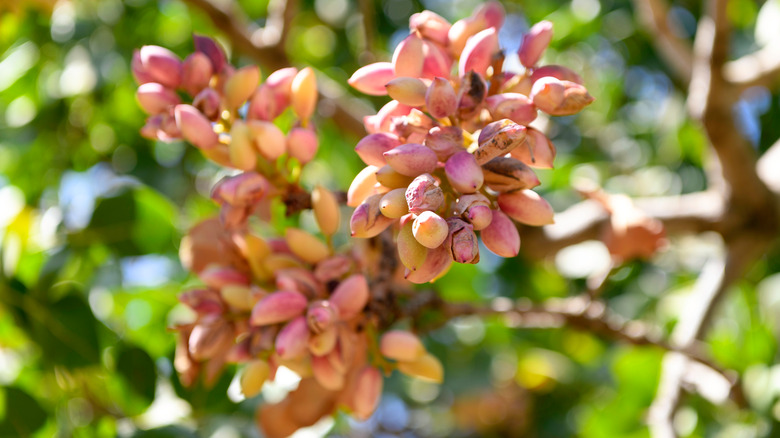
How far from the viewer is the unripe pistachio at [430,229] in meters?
0.43

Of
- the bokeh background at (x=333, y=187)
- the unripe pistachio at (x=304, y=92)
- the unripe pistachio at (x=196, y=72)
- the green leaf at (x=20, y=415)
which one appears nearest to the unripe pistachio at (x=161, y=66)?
the unripe pistachio at (x=196, y=72)

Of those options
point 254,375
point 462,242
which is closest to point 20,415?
point 254,375

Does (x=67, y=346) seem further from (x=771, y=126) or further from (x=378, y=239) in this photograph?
(x=771, y=126)

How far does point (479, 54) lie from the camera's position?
0.58m

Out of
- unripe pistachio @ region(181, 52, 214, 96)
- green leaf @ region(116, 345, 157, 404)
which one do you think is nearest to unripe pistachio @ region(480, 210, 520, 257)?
unripe pistachio @ region(181, 52, 214, 96)

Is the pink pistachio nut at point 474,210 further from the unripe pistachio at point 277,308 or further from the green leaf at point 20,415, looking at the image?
the green leaf at point 20,415

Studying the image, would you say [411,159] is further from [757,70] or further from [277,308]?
[757,70]

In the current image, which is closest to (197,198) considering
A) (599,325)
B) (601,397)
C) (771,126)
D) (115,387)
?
(115,387)

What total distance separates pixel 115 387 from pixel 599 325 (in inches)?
26.9

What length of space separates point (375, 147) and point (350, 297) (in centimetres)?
17

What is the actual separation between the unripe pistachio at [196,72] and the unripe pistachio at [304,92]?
82 mm

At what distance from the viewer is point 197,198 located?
179 cm

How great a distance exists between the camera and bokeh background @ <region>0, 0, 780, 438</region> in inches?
38.3

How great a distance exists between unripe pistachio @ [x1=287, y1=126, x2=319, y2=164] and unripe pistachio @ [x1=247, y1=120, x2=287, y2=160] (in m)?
0.02
